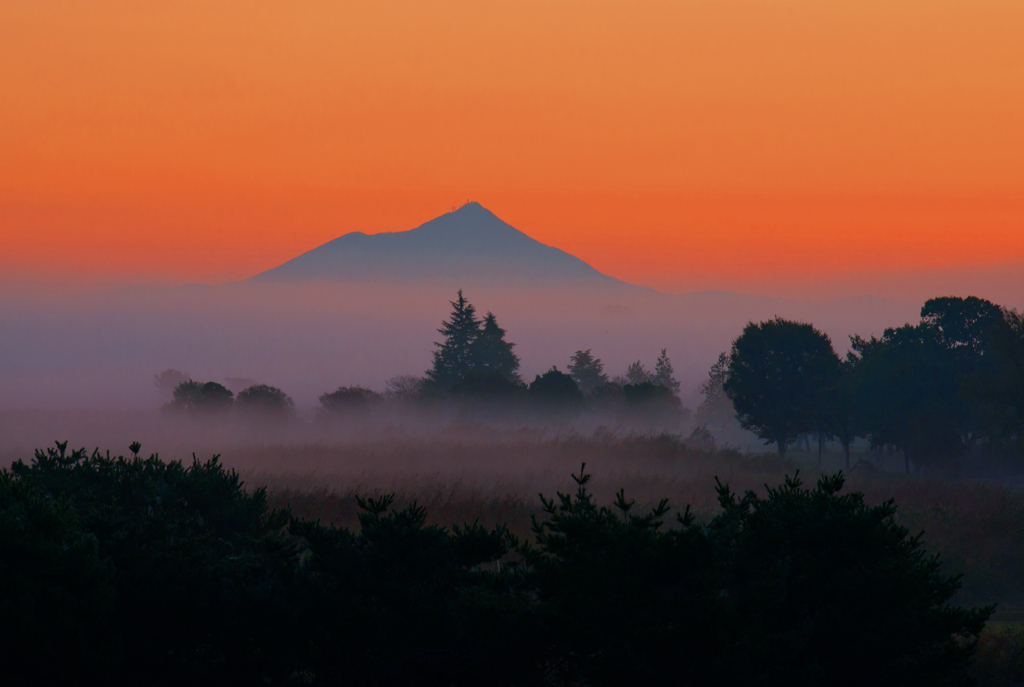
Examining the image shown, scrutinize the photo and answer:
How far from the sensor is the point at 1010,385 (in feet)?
139

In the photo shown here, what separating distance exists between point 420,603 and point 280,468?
21399 millimetres

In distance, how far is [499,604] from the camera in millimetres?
8148

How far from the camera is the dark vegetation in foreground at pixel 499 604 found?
301 inches

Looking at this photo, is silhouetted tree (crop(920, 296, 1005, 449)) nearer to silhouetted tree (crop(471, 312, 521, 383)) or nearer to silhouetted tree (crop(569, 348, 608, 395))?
silhouetted tree (crop(569, 348, 608, 395))

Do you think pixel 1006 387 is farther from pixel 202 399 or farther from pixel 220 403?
pixel 202 399

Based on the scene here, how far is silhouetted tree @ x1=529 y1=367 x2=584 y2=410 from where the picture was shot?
6744cm

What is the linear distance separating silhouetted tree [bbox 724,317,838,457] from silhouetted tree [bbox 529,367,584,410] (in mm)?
13124

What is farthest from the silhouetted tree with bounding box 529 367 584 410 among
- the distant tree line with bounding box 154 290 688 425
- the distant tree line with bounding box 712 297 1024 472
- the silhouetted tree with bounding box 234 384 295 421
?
the silhouetted tree with bounding box 234 384 295 421

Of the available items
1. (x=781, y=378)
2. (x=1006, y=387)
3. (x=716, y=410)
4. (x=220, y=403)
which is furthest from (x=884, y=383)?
(x=716, y=410)

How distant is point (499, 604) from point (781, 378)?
55.2 m

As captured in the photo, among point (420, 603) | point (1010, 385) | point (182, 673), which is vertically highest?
point (1010, 385)

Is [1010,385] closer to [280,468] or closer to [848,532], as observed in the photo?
[280,468]

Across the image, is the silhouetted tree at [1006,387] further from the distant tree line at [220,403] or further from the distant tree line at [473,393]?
the distant tree line at [220,403]

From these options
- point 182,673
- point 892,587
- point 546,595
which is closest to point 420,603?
point 546,595
